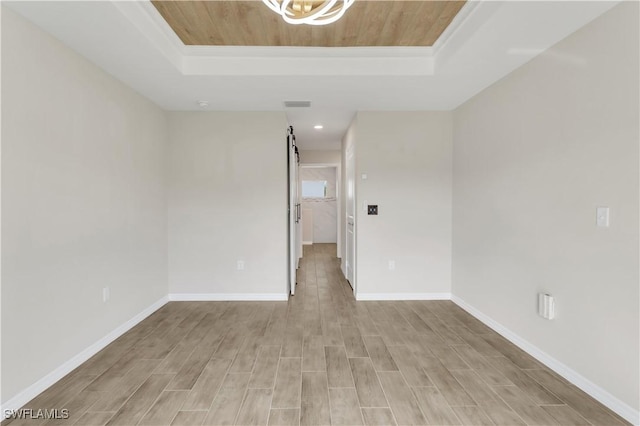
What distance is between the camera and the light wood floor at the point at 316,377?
1789mm

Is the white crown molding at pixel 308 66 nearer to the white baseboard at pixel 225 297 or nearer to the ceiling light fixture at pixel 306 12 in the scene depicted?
the ceiling light fixture at pixel 306 12

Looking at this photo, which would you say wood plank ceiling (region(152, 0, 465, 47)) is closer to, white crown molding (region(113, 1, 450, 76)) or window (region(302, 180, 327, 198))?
white crown molding (region(113, 1, 450, 76))

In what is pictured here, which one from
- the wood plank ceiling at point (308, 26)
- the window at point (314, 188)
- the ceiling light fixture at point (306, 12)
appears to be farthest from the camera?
the window at point (314, 188)

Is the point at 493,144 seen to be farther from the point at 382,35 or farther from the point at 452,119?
the point at 382,35

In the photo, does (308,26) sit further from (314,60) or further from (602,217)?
(602,217)

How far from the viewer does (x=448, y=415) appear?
5.84 ft

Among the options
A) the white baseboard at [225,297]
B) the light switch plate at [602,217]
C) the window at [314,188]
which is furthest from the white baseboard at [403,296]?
the window at [314,188]

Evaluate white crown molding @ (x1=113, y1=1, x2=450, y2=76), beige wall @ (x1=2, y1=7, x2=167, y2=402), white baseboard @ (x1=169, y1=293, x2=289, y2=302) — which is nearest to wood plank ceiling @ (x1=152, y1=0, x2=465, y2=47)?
white crown molding @ (x1=113, y1=1, x2=450, y2=76)

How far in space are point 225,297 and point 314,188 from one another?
19.7 ft

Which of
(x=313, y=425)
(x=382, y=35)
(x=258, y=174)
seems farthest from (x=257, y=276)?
(x=382, y=35)

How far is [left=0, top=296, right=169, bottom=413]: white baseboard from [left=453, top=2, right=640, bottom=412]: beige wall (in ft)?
11.2

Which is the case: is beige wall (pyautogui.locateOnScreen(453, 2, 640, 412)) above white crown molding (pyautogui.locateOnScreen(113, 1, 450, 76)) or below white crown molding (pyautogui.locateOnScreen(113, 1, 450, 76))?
below

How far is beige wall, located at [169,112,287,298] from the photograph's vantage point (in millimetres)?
3875

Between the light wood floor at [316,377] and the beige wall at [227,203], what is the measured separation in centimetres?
64
